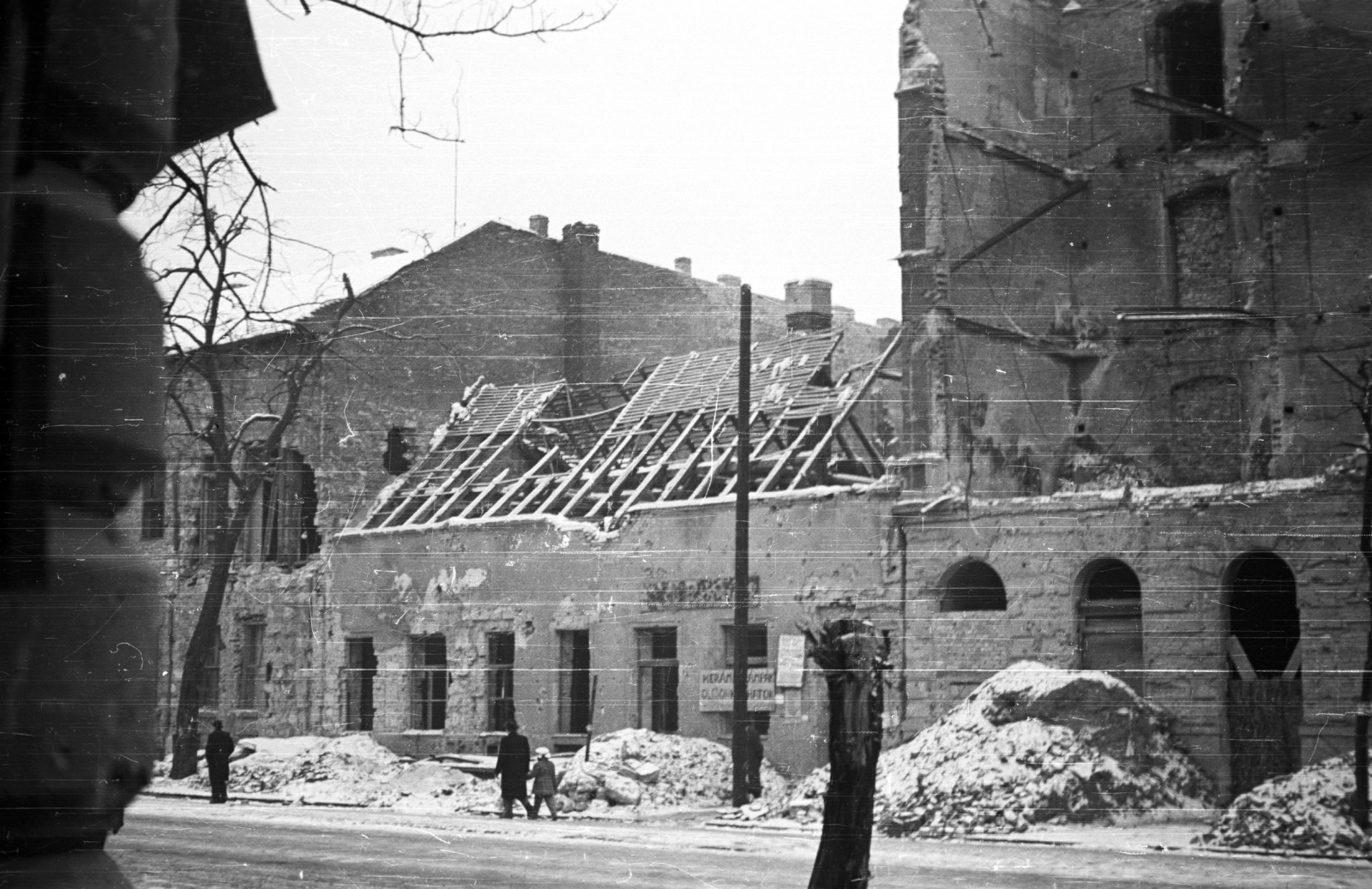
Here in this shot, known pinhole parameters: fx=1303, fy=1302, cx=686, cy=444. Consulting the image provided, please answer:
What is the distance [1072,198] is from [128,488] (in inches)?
131

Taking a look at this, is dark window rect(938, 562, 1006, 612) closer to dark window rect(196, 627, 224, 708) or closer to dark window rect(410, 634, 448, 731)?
dark window rect(410, 634, 448, 731)

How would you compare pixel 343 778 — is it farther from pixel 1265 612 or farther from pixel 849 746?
pixel 1265 612

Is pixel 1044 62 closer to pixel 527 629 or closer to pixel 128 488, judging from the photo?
pixel 527 629

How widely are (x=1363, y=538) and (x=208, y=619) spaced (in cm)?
386

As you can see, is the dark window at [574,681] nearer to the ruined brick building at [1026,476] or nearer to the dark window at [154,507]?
the ruined brick building at [1026,476]

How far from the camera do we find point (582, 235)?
15.0ft

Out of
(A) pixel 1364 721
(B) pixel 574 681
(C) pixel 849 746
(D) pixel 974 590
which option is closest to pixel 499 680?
(B) pixel 574 681

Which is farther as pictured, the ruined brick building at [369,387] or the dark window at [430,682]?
the dark window at [430,682]

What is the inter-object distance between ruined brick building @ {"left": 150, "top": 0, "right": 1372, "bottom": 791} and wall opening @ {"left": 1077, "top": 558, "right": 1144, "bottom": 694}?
2cm

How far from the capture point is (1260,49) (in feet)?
16.5

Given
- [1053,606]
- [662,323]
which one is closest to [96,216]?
[662,323]

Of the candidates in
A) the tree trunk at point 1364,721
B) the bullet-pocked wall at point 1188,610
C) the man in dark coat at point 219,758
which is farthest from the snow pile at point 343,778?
the tree trunk at point 1364,721

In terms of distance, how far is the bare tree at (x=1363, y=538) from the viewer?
4316mm

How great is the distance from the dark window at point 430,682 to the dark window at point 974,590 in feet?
5.98
